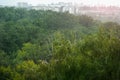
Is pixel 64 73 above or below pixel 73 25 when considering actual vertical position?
above

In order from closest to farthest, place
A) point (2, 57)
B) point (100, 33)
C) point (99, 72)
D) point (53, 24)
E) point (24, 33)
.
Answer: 1. point (99, 72)
2. point (100, 33)
3. point (2, 57)
4. point (24, 33)
5. point (53, 24)

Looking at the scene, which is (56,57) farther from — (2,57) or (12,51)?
(12,51)

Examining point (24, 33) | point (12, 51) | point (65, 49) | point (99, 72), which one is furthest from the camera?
point (24, 33)

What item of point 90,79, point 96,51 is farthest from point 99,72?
point 96,51

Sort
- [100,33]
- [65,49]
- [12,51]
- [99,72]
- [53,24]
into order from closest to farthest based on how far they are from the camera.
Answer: [99,72] < [65,49] < [100,33] < [12,51] < [53,24]

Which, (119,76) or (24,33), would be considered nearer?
(119,76)

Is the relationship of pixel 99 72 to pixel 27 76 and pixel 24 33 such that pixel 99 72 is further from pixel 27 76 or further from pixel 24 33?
pixel 24 33

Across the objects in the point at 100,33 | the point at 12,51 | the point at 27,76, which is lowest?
the point at 12,51

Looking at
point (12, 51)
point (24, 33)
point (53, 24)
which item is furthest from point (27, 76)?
point (53, 24)

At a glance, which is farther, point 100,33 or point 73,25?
point 73,25
